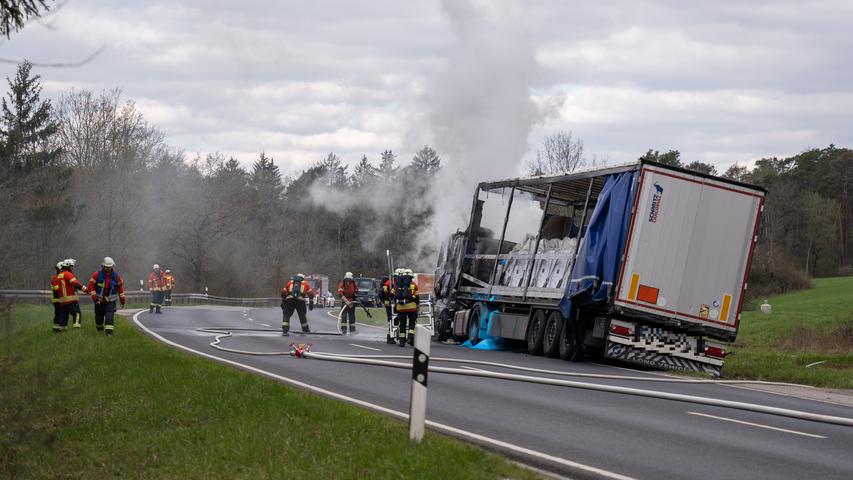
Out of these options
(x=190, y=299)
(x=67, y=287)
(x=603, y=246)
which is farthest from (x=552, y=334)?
(x=190, y=299)

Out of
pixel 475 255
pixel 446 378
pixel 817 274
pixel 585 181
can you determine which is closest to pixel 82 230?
pixel 475 255

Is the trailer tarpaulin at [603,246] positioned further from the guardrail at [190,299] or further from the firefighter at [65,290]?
the guardrail at [190,299]

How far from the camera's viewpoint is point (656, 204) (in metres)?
20.1

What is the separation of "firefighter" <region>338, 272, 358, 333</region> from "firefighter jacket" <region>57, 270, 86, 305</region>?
25.0ft

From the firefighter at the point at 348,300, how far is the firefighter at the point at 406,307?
3.94m

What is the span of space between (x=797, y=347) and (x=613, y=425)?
1831cm

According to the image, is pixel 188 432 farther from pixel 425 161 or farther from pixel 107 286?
pixel 425 161

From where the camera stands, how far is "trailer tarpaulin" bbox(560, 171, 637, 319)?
2016cm

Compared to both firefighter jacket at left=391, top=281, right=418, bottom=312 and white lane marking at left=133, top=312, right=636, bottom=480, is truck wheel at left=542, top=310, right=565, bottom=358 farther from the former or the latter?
white lane marking at left=133, top=312, right=636, bottom=480

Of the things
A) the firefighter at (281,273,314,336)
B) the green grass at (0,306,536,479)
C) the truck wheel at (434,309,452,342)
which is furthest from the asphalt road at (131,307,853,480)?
the truck wheel at (434,309,452,342)

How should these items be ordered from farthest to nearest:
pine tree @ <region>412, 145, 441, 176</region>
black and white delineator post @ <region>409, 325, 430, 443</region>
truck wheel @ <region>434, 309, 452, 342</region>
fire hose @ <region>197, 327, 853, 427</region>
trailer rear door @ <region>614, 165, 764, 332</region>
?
pine tree @ <region>412, 145, 441, 176</region> → truck wheel @ <region>434, 309, 452, 342</region> → trailer rear door @ <region>614, 165, 764, 332</region> → fire hose @ <region>197, 327, 853, 427</region> → black and white delineator post @ <region>409, 325, 430, 443</region>

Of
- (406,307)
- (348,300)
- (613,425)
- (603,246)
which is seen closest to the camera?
(613,425)

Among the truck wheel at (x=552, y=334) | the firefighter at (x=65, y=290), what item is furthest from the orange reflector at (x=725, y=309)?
the firefighter at (x=65, y=290)

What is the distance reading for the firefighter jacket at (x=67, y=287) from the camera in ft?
75.7
